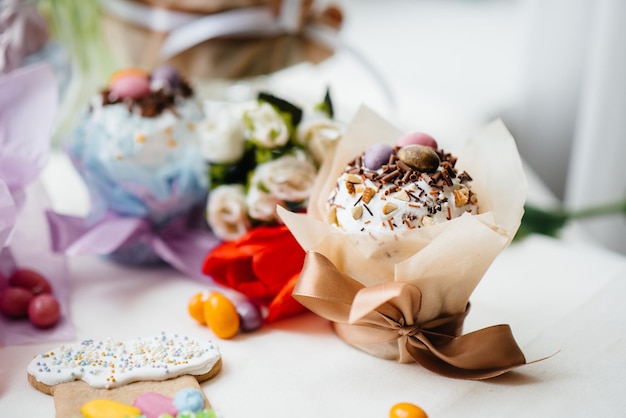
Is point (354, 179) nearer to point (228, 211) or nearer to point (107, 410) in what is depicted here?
point (228, 211)

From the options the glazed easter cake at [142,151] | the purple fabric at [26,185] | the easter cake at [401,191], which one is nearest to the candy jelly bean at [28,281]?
the purple fabric at [26,185]

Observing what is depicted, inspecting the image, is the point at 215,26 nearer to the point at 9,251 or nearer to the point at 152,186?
the point at 152,186

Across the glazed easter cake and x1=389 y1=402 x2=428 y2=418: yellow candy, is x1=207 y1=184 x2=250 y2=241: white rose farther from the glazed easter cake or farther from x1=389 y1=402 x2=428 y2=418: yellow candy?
x1=389 y1=402 x2=428 y2=418: yellow candy

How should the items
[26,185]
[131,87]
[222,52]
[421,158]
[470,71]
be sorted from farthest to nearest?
1. [470,71]
2. [222,52]
3. [131,87]
4. [26,185]
5. [421,158]

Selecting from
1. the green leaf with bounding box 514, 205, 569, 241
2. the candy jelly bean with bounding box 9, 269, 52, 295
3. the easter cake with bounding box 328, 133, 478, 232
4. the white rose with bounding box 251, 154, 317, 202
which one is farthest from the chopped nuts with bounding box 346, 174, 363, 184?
the green leaf with bounding box 514, 205, 569, 241

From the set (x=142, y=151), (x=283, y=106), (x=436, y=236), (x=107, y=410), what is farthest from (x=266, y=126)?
(x=107, y=410)
